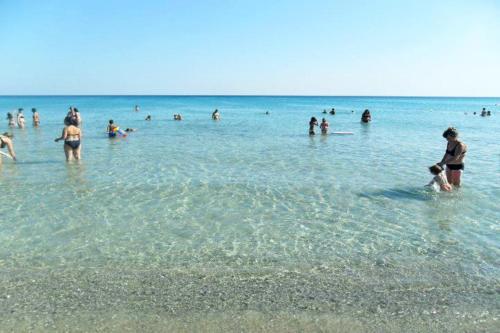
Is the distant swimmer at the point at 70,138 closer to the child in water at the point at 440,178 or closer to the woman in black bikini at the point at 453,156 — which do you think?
the child in water at the point at 440,178

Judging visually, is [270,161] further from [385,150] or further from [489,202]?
[489,202]

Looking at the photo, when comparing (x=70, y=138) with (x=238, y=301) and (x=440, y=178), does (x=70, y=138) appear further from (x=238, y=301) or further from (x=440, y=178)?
(x=440, y=178)

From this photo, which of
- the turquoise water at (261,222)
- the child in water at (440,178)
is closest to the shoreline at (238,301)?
the turquoise water at (261,222)

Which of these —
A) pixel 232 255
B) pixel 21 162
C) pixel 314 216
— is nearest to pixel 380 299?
pixel 232 255

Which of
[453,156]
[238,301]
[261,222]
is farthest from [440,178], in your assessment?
[238,301]

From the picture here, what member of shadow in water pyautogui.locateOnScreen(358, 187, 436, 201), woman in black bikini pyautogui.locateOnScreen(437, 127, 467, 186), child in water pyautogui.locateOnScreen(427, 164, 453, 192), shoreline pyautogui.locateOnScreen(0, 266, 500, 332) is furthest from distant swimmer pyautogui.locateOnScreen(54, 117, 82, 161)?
woman in black bikini pyautogui.locateOnScreen(437, 127, 467, 186)

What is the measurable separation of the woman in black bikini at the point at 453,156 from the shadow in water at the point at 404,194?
818 millimetres

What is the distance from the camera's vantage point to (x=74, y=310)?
14.5 feet

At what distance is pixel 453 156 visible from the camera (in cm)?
985

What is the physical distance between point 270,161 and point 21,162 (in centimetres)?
898

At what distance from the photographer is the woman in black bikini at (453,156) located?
9.68 meters

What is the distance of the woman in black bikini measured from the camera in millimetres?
9680

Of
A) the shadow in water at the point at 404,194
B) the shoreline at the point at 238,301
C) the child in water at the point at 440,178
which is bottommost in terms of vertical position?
the shoreline at the point at 238,301

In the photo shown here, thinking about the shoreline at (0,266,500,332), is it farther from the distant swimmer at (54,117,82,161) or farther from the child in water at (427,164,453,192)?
the distant swimmer at (54,117,82,161)
